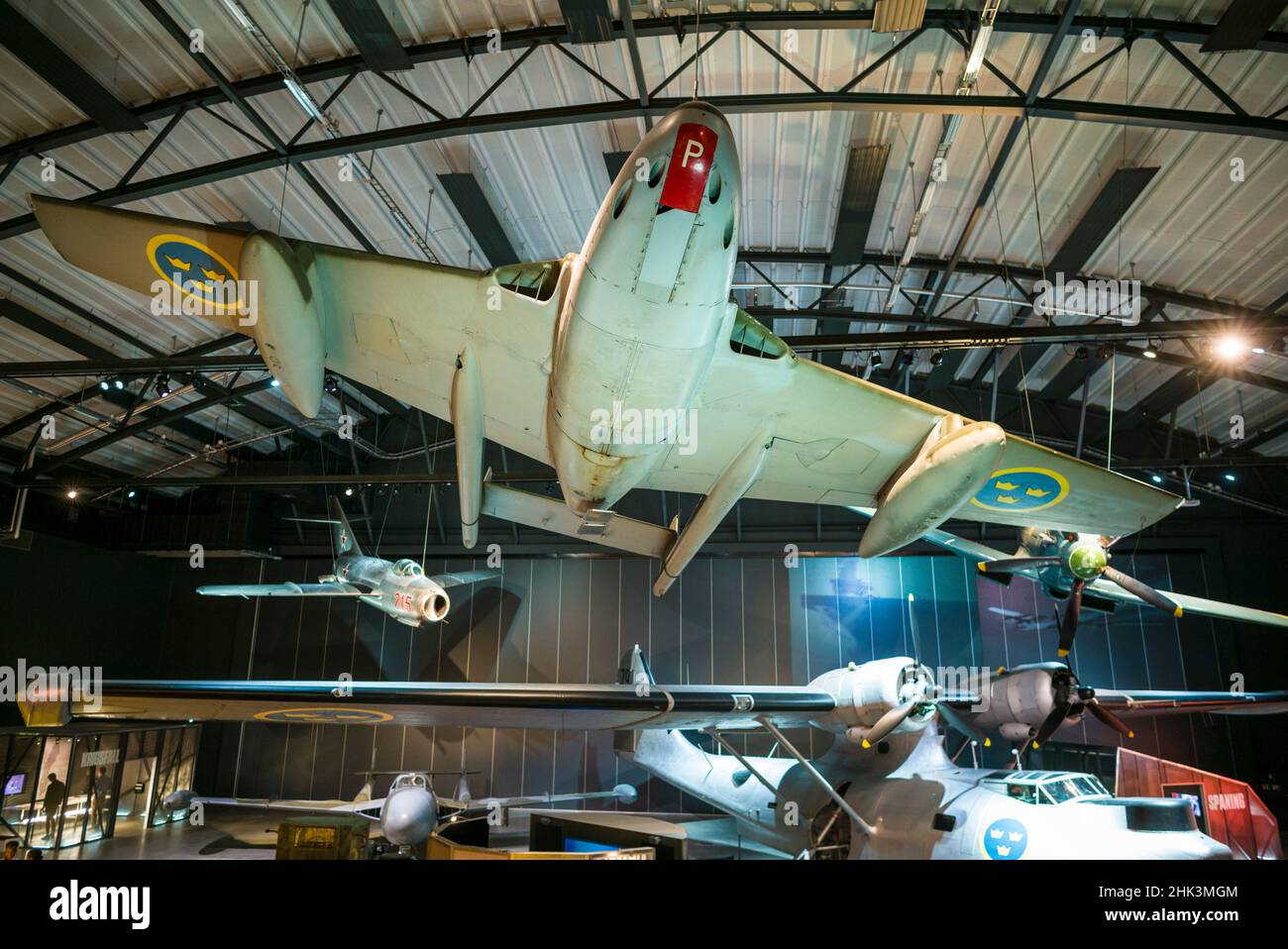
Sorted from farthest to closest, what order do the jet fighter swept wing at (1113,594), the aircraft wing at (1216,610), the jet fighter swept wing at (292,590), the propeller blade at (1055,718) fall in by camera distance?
1. the jet fighter swept wing at (292,590)
2. the aircraft wing at (1216,610)
3. the jet fighter swept wing at (1113,594)
4. the propeller blade at (1055,718)

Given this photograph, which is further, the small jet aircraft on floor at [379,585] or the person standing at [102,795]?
the small jet aircraft on floor at [379,585]

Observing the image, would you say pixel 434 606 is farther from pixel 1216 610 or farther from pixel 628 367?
pixel 1216 610

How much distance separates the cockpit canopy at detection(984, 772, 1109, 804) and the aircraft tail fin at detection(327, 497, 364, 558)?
12747 mm

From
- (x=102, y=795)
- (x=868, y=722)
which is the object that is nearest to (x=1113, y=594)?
(x=868, y=722)

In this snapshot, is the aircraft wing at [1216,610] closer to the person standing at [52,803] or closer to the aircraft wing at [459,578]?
the aircraft wing at [459,578]

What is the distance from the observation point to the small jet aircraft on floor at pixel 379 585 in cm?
1295

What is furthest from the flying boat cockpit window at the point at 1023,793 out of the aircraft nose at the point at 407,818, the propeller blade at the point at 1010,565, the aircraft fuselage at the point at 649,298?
the aircraft nose at the point at 407,818

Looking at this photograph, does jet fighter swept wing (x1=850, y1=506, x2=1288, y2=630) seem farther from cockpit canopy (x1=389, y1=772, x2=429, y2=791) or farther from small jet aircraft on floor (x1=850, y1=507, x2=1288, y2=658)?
cockpit canopy (x1=389, y1=772, x2=429, y2=791)

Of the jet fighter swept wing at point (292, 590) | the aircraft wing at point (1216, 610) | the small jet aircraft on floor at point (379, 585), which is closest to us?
the aircraft wing at point (1216, 610)

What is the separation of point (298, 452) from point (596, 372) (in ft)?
56.4

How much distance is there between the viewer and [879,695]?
7758 millimetres

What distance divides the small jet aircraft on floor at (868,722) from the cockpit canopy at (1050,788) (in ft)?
0.05

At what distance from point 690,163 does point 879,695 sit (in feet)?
21.1

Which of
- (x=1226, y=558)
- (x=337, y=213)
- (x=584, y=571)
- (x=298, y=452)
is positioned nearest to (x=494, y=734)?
(x=584, y=571)
